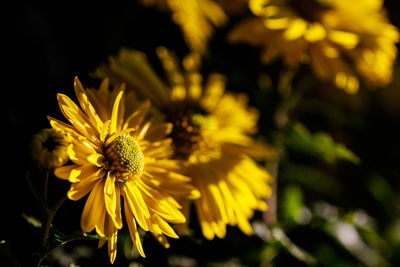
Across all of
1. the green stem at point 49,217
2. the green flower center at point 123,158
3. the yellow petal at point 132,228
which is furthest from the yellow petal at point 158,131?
the green stem at point 49,217

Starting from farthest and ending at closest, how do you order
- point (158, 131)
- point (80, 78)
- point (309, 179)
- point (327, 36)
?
1. point (309, 179)
2. point (327, 36)
3. point (80, 78)
4. point (158, 131)

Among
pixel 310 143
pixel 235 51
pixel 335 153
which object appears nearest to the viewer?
pixel 335 153

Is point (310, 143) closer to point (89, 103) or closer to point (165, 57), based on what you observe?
point (165, 57)

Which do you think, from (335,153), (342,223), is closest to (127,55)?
(335,153)

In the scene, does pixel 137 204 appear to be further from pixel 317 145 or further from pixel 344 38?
pixel 344 38

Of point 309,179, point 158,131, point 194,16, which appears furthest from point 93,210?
point 309,179
